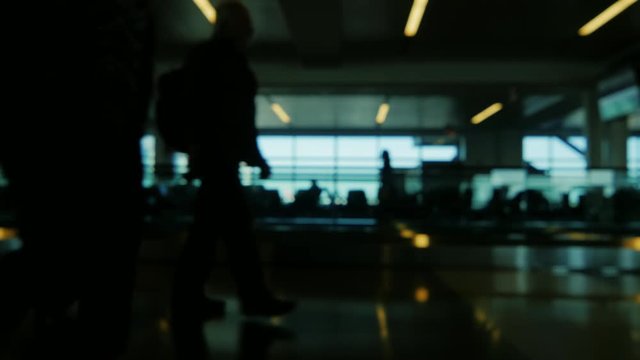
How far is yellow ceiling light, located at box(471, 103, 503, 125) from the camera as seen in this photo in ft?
61.8

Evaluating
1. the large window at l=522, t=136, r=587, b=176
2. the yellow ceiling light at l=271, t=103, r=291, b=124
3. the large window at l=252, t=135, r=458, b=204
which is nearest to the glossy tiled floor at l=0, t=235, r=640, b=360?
the large window at l=252, t=135, r=458, b=204

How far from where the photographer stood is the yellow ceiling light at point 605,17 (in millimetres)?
10883

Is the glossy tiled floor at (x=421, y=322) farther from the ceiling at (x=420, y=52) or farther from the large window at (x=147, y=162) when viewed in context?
the ceiling at (x=420, y=52)

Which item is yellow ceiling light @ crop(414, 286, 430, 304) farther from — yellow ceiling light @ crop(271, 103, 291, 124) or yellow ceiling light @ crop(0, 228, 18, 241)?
yellow ceiling light @ crop(271, 103, 291, 124)

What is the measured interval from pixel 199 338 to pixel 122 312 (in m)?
1.28

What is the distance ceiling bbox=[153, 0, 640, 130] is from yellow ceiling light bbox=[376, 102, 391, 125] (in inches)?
8.6

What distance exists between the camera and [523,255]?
275 inches

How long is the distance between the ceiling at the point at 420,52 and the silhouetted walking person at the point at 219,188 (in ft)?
22.4

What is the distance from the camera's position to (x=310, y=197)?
7.78 m

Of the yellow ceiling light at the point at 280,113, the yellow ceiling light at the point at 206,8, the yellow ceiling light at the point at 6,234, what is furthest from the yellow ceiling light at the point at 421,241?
the yellow ceiling light at the point at 280,113

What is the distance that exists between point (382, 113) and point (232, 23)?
54.8 ft

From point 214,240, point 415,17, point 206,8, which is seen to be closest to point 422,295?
point 214,240

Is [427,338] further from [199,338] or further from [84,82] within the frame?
[84,82]

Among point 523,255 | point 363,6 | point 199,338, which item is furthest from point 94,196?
point 363,6
